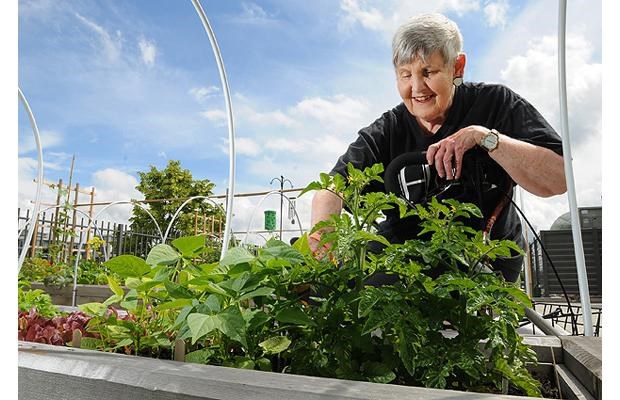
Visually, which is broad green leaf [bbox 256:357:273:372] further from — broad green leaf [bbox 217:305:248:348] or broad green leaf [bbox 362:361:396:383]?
broad green leaf [bbox 362:361:396:383]

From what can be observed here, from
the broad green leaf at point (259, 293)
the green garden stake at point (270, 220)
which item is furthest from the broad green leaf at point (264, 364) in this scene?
the green garden stake at point (270, 220)

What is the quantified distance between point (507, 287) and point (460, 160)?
901mm

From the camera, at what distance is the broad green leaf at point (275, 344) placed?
0.80 m

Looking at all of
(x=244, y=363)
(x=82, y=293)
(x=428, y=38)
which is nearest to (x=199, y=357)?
(x=244, y=363)

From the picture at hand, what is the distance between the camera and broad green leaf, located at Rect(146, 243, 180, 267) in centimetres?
100

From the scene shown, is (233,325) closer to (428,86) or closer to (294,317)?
(294,317)

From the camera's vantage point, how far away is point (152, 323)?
41.3 inches

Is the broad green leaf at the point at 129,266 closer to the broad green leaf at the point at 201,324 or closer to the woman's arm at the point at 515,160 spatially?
the broad green leaf at the point at 201,324

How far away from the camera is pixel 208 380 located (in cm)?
63

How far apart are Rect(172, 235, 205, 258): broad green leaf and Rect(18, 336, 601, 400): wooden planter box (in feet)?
0.81

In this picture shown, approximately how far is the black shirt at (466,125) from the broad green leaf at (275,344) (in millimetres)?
1257

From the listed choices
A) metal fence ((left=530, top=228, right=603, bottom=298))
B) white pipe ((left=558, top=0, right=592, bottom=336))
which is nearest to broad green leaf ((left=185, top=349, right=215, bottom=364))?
white pipe ((left=558, top=0, right=592, bottom=336))

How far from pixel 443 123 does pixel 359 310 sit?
1884mm
